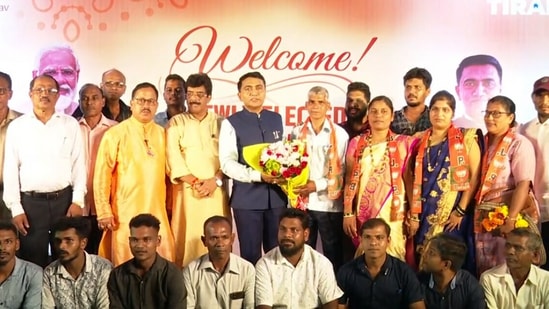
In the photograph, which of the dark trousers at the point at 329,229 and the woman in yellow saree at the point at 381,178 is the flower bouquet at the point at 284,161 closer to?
the dark trousers at the point at 329,229

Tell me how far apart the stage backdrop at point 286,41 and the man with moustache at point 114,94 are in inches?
4.8

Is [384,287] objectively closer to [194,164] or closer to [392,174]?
[392,174]

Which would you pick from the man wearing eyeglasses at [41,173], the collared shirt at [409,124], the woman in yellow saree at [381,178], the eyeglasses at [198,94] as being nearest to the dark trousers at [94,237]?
the man wearing eyeglasses at [41,173]

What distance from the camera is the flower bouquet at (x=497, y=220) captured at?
14.9 feet

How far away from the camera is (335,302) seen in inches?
166

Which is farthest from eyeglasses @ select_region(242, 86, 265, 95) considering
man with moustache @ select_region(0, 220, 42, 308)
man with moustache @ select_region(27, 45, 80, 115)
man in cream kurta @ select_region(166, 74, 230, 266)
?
man with moustache @ select_region(0, 220, 42, 308)

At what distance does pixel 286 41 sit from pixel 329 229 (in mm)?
1565

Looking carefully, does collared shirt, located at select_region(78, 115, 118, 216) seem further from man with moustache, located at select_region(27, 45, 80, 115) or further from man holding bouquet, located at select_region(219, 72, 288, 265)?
man holding bouquet, located at select_region(219, 72, 288, 265)

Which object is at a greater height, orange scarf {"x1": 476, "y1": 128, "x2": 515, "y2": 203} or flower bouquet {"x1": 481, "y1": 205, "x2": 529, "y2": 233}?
orange scarf {"x1": 476, "y1": 128, "x2": 515, "y2": 203}

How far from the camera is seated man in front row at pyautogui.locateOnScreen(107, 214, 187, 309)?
13.4 ft

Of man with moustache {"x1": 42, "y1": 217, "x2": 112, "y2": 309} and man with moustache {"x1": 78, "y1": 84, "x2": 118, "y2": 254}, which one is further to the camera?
man with moustache {"x1": 78, "y1": 84, "x2": 118, "y2": 254}

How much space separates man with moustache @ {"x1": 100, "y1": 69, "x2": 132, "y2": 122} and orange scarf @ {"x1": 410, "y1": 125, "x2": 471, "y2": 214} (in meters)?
2.20

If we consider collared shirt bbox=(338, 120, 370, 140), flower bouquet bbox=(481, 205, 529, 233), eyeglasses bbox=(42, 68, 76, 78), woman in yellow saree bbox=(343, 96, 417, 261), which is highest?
eyeglasses bbox=(42, 68, 76, 78)

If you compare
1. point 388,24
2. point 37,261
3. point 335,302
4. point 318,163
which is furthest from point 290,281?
point 388,24
